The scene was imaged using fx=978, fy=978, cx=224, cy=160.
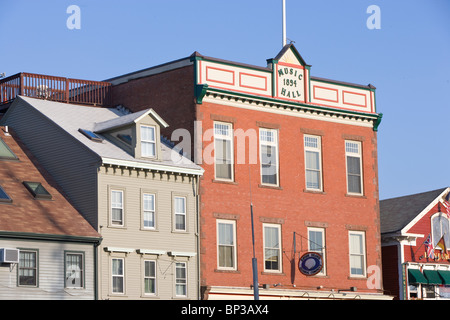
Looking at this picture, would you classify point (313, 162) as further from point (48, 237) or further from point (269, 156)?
point (48, 237)

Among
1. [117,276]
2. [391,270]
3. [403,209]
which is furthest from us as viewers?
[403,209]

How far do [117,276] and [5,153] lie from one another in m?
7.51

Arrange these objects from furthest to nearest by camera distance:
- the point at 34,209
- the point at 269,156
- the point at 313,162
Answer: the point at 313,162, the point at 269,156, the point at 34,209

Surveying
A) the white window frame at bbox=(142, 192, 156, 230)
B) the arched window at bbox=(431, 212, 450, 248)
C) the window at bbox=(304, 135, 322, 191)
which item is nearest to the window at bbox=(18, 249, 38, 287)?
the white window frame at bbox=(142, 192, 156, 230)

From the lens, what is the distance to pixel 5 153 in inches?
1671

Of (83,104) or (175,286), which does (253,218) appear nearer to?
(175,286)

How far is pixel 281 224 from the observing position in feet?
153

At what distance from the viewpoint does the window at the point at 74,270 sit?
39.0m

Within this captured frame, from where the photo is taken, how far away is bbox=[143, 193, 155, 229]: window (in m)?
41.8

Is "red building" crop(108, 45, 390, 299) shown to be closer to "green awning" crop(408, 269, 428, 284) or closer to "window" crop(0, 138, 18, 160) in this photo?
"green awning" crop(408, 269, 428, 284)

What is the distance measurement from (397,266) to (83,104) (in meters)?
19.0

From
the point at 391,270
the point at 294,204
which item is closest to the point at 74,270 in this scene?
the point at 294,204

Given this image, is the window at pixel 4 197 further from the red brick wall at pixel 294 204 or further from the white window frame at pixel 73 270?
the red brick wall at pixel 294 204
